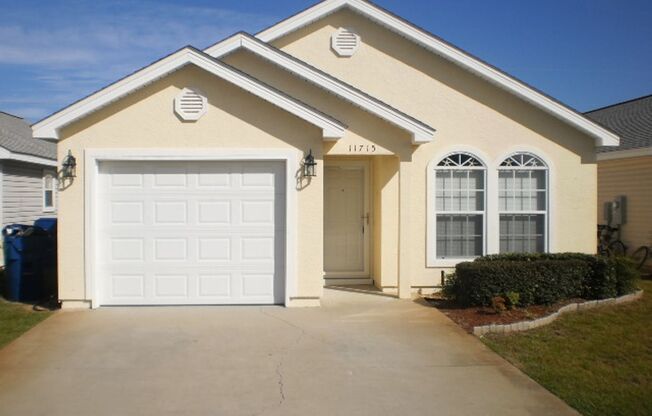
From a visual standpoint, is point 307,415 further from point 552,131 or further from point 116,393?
point 552,131

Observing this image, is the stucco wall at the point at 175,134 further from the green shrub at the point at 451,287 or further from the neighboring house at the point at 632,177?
the neighboring house at the point at 632,177

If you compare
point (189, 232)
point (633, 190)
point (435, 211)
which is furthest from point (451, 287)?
point (633, 190)

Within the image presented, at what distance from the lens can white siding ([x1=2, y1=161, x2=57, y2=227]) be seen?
14.7 metres

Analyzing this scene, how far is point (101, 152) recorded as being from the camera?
31.2 ft

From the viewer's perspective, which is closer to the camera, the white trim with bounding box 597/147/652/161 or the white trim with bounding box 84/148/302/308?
the white trim with bounding box 84/148/302/308

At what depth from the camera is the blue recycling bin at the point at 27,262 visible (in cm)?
1024

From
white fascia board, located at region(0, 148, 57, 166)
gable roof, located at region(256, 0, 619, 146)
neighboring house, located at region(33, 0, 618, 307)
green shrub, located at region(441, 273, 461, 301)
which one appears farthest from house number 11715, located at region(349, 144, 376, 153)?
white fascia board, located at region(0, 148, 57, 166)

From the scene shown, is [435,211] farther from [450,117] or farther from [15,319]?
[15,319]

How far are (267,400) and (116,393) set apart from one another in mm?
1511

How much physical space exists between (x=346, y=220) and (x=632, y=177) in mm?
8625

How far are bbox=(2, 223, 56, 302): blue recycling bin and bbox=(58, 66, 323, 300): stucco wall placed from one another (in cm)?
126

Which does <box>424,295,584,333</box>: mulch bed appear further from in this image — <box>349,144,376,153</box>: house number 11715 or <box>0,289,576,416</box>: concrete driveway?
<box>349,144,376,153</box>: house number 11715

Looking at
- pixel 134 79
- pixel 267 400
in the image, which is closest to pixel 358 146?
pixel 134 79

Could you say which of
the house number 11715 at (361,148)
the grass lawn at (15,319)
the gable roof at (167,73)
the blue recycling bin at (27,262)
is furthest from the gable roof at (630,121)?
the grass lawn at (15,319)
